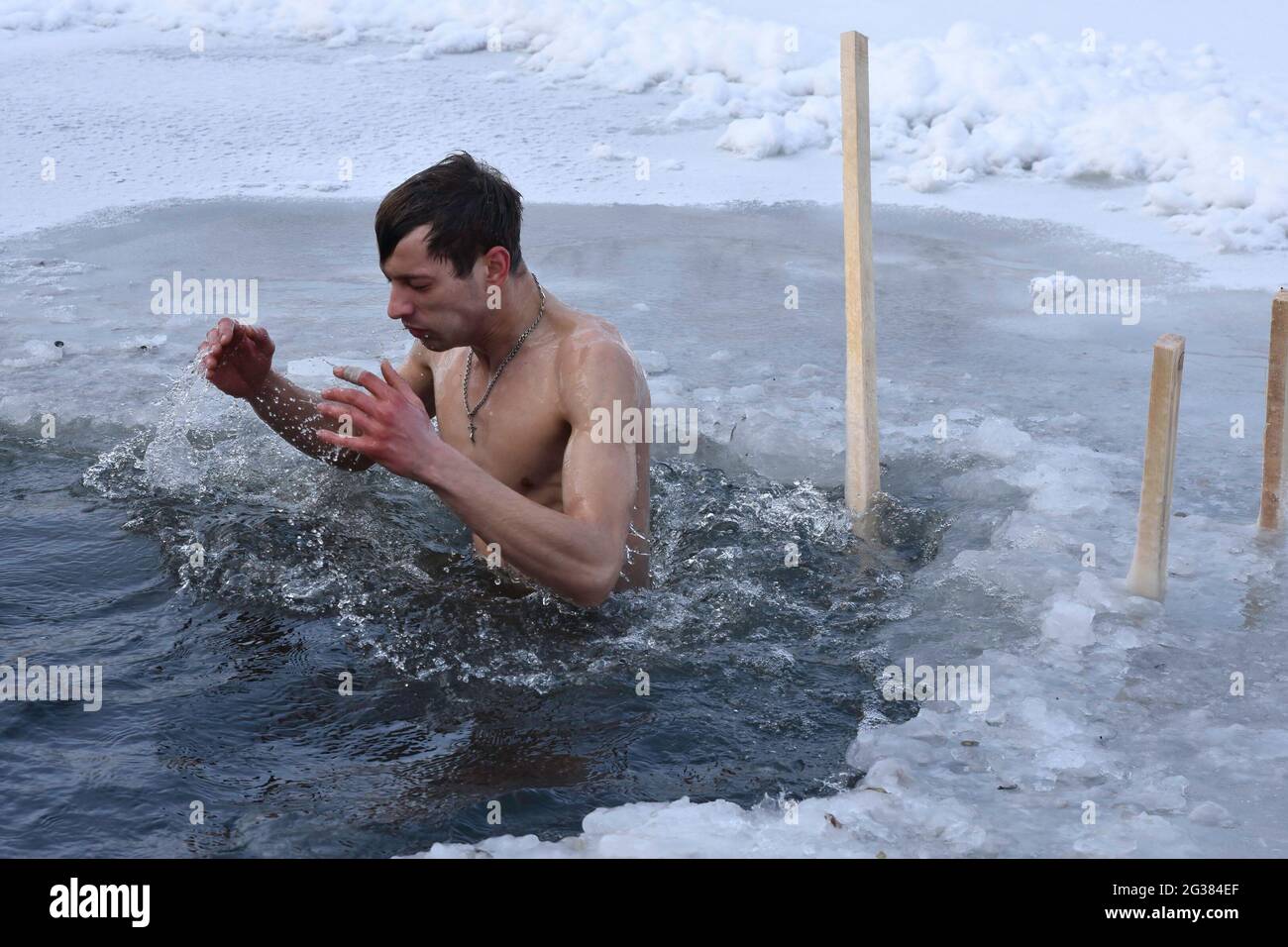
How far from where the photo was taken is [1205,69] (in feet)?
29.1

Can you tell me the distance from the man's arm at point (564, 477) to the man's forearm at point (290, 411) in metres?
0.84

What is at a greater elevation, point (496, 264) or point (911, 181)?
point (911, 181)

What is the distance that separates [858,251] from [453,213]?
4.26 ft

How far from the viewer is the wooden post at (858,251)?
3.87m

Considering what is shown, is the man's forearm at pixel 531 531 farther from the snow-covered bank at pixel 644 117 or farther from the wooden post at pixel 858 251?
the snow-covered bank at pixel 644 117

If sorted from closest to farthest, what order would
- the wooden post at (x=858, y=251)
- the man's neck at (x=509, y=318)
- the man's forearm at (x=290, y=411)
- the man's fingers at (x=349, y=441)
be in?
1. the man's fingers at (x=349, y=441)
2. the man's neck at (x=509, y=318)
3. the man's forearm at (x=290, y=411)
4. the wooden post at (x=858, y=251)

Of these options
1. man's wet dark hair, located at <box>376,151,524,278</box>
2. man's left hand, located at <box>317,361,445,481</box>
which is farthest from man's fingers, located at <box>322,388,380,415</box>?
man's wet dark hair, located at <box>376,151,524,278</box>

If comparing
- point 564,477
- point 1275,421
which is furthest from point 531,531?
point 1275,421

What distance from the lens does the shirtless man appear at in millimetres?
2869

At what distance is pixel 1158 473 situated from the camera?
10.9 feet

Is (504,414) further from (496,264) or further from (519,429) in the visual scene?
(496,264)

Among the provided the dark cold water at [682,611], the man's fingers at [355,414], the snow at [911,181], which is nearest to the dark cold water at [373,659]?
the dark cold water at [682,611]

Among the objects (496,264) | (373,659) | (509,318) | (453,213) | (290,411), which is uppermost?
(453,213)
